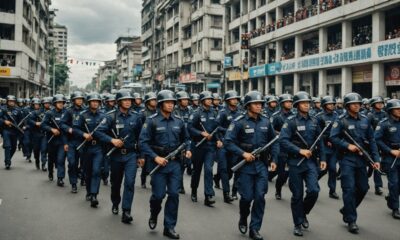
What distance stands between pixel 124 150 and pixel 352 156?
366 centimetres

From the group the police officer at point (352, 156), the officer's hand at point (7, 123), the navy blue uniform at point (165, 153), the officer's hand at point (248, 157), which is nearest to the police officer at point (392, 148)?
the police officer at point (352, 156)

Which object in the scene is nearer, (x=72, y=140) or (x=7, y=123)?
(x=72, y=140)

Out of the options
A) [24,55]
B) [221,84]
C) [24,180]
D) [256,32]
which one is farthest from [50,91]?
[24,180]

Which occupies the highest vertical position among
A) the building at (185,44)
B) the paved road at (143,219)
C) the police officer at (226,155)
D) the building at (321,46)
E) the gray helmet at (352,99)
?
the building at (185,44)

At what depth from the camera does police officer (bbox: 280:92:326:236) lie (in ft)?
21.2

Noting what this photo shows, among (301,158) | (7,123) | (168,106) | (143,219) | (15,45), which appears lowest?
(143,219)

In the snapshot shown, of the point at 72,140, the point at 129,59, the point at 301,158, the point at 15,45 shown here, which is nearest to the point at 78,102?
the point at 72,140

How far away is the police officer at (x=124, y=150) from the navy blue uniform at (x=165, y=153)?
0.73 m

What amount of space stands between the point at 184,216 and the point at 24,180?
205 inches

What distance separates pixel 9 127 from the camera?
42.9ft

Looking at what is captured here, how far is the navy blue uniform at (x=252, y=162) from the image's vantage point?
612cm

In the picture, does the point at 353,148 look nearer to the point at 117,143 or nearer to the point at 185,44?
the point at 117,143

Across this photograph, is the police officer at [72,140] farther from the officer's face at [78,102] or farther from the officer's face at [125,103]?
the officer's face at [125,103]

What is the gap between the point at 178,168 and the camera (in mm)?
6410
